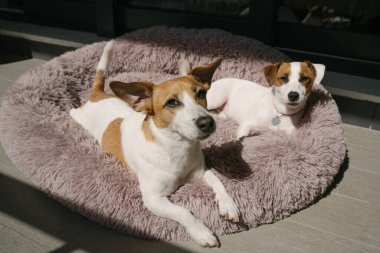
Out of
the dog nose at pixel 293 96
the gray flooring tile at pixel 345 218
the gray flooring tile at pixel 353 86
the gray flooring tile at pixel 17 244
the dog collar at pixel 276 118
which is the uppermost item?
the dog nose at pixel 293 96

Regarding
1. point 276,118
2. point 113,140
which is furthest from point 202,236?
point 276,118

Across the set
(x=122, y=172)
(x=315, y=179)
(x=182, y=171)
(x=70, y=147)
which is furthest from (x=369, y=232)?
(x=70, y=147)

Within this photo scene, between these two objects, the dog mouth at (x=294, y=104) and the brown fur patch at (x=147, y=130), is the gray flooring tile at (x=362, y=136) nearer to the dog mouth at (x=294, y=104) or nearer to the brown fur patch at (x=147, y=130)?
the dog mouth at (x=294, y=104)

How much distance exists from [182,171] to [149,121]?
0.86ft

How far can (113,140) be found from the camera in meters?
1.88

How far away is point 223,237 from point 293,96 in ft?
2.74

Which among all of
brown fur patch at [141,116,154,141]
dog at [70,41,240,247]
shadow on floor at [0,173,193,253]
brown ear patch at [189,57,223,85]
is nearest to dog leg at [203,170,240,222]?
dog at [70,41,240,247]

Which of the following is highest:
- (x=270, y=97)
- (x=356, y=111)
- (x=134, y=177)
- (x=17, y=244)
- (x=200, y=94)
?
(x=200, y=94)

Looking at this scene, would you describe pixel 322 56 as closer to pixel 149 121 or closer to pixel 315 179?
pixel 315 179

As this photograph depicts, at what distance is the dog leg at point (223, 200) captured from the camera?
1.51 metres

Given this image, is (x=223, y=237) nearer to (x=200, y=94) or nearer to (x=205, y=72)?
(x=200, y=94)

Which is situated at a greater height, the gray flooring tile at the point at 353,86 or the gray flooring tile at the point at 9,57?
the gray flooring tile at the point at 353,86

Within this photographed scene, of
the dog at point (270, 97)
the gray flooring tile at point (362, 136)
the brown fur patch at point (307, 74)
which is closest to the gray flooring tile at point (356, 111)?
the gray flooring tile at point (362, 136)

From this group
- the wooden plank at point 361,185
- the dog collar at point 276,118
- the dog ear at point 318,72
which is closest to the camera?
the wooden plank at point 361,185
